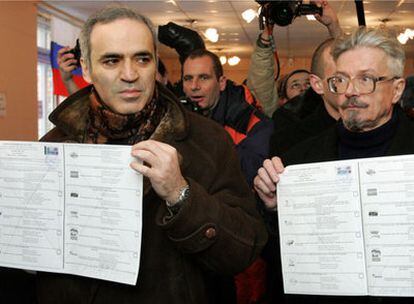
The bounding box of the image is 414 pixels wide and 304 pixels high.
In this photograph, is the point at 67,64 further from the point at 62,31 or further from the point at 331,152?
the point at 62,31

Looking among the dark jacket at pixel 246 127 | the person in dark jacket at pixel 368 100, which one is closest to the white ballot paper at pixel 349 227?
the person in dark jacket at pixel 368 100

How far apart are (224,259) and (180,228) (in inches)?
6.1

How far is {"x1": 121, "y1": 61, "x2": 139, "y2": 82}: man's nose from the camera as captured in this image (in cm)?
171

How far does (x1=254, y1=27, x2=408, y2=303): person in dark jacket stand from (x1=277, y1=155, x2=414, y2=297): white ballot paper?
12 centimetres

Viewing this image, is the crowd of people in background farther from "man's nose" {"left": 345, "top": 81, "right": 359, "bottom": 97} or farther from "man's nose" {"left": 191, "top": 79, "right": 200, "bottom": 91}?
"man's nose" {"left": 191, "top": 79, "right": 200, "bottom": 91}

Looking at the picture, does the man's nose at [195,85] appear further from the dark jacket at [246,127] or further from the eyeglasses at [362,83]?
the eyeglasses at [362,83]

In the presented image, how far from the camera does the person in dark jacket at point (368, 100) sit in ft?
6.20

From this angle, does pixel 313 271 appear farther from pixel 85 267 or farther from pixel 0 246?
pixel 0 246

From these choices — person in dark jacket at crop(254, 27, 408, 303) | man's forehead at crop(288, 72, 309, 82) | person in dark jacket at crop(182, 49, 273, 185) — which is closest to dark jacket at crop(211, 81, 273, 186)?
person in dark jacket at crop(182, 49, 273, 185)

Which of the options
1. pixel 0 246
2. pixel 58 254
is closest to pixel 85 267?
pixel 58 254

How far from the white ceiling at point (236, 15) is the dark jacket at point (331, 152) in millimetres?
6826

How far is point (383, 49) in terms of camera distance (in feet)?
6.33

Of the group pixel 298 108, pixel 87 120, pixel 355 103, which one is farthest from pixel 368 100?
pixel 298 108

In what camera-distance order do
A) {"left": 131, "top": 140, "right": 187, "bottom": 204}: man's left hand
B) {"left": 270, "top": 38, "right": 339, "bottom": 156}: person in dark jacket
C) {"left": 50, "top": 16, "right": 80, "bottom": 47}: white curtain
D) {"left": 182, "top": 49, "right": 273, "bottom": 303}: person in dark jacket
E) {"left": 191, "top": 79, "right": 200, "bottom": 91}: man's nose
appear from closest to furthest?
{"left": 131, "top": 140, "right": 187, "bottom": 204}: man's left hand → {"left": 270, "top": 38, "right": 339, "bottom": 156}: person in dark jacket → {"left": 182, "top": 49, "right": 273, "bottom": 303}: person in dark jacket → {"left": 191, "top": 79, "right": 200, "bottom": 91}: man's nose → {"left": 50, "top": 16, "right": 80, "bottom": 47}: white curtain
